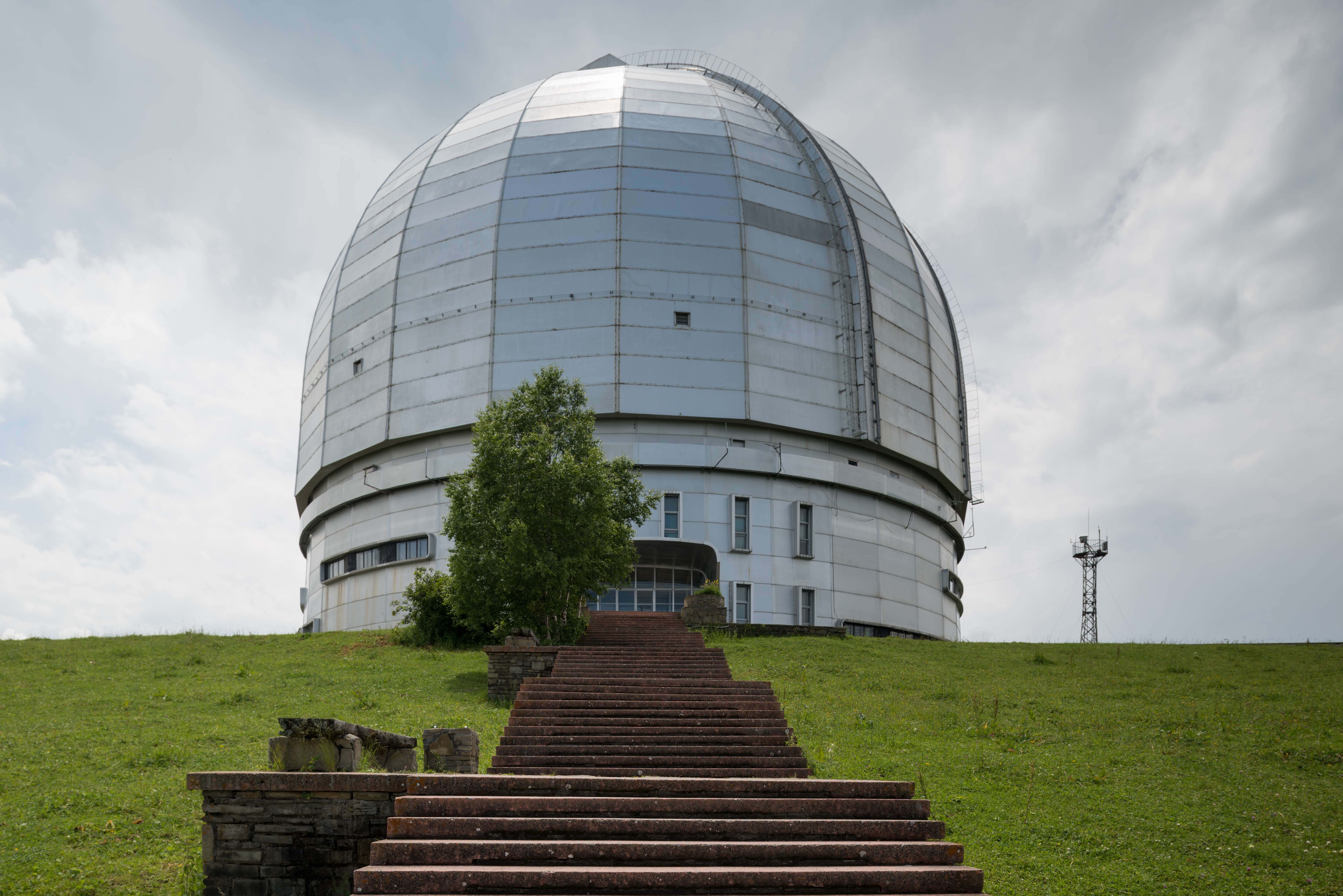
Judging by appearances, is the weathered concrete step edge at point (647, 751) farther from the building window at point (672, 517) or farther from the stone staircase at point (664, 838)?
the building window at point (672, 517)

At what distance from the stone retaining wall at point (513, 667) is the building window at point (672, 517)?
46.0ft

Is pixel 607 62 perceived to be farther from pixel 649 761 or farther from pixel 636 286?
pixel 649 761

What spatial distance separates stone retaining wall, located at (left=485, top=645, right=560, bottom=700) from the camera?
20.6 metres

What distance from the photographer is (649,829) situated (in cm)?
947

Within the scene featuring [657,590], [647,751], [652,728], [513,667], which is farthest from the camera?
[657,590]

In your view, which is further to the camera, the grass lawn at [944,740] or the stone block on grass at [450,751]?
the stone block on grass at [450,751]

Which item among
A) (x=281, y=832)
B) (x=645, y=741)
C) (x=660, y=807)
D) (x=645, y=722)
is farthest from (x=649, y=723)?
(x=281, y=832)

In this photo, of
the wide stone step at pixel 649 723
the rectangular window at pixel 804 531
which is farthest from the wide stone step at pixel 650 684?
the rectangular window at pixel 804 531

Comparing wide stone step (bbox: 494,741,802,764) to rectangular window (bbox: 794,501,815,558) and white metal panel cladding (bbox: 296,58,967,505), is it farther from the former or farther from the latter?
rectangular window (bbox: 794,501,815,558)

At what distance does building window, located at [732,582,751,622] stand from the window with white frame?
5.95ft

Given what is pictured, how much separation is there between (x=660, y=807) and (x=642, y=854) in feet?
3.72

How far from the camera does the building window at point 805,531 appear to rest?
36.3 metres

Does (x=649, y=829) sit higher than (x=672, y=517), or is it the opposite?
(x=672, y=517)

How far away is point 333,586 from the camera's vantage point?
4062cm
